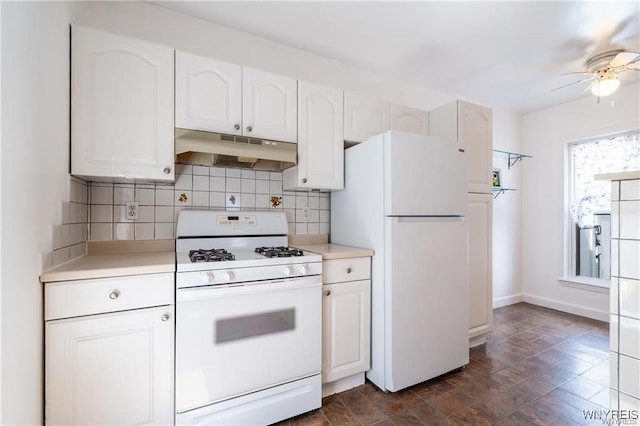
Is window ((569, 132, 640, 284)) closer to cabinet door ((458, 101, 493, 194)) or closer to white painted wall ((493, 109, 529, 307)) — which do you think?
white painted wall ((493, 109, 529, 307))

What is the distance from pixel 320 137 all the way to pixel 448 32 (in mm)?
1216

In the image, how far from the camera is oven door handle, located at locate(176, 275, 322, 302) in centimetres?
134

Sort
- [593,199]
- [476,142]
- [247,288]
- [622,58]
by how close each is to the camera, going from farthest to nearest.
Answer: [593,199], [476,142], [622,58], [247,288]

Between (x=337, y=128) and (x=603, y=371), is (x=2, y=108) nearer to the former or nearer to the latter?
(x=337, y=128)

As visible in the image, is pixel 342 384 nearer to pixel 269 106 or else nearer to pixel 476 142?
pixel 269 106

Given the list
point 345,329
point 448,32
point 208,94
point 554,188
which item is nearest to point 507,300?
point 554,188

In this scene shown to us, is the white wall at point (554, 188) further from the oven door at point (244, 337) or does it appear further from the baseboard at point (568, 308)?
the oven door at point (244, 337)

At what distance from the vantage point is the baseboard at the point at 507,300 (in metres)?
3.50

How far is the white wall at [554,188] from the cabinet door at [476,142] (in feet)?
5.36

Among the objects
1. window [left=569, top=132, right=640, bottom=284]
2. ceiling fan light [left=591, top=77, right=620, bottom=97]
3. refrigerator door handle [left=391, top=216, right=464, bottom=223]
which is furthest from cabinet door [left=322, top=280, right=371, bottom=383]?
window [left=569, top=132, right=640, bottom=284]

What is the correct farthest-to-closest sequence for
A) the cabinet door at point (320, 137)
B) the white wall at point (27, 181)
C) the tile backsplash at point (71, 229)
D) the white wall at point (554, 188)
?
the white wall at point (554, 188) < the cabinet door at point (320, 137) < the tile backsplash at point (71, 229) < the white wall at point (27, 181)

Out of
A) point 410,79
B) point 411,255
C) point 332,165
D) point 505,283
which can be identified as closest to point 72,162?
point 332,165

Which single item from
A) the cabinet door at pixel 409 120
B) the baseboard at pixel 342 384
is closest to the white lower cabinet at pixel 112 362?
the baseboard at pixel 342 384

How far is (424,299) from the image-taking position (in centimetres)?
186
